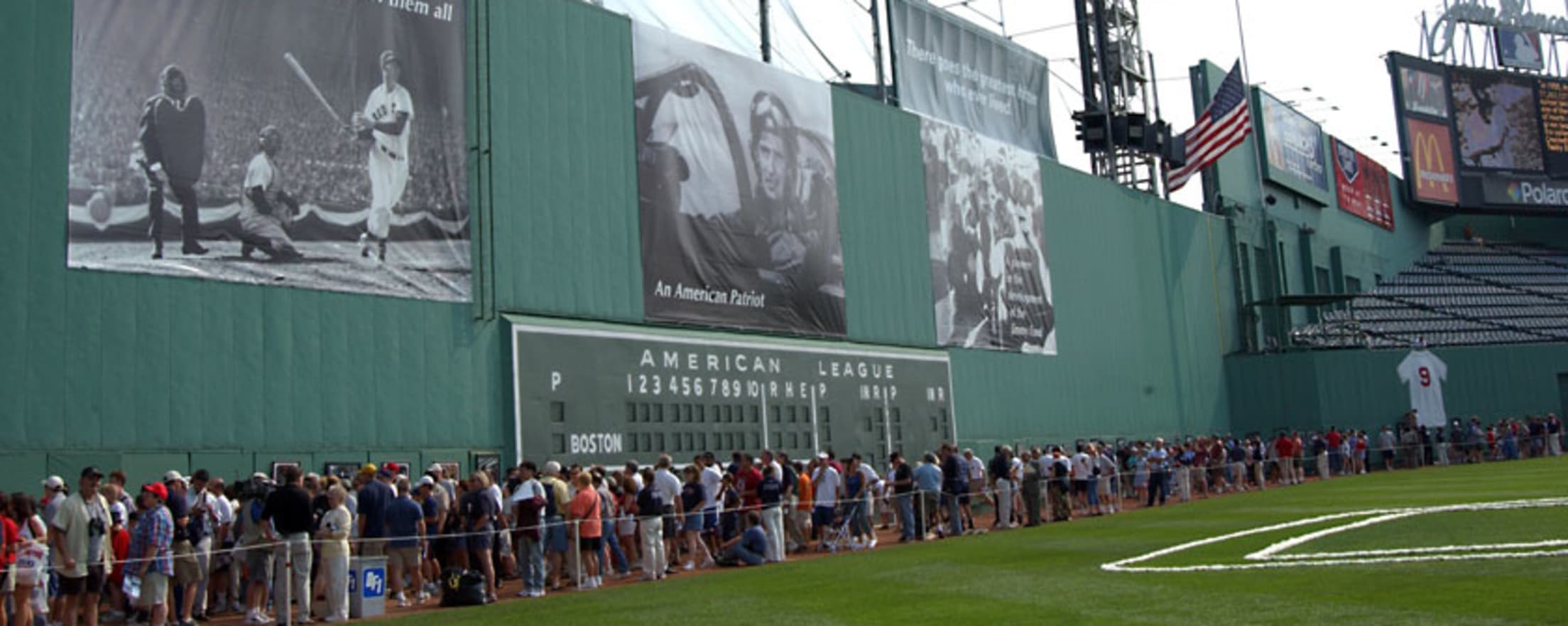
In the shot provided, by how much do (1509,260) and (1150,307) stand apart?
3190 cm

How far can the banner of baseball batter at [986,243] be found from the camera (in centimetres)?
3697

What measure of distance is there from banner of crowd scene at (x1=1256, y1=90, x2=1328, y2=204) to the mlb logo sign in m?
47.8

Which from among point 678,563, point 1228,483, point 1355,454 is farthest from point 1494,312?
point 678,563

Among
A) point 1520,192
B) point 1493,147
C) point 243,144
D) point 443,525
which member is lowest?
point 443,525

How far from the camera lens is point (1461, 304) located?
205ft

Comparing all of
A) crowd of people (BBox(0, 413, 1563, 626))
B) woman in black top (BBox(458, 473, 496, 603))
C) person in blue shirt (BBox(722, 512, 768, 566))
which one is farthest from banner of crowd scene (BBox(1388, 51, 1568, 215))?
woman in black top (BBox(458, 473, 496, 603))

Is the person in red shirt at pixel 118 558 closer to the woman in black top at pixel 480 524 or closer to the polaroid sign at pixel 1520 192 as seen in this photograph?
the woman in black top at pixel 480 524

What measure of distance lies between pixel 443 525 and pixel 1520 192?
60.9 metres

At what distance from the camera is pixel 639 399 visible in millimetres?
25953

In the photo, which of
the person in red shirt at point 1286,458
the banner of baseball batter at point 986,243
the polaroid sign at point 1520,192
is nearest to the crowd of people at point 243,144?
the banner of baseball batter at point 986,243

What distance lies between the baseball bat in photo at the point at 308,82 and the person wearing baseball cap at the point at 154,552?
8.23 meters

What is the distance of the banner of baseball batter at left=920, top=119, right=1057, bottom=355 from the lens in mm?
36969

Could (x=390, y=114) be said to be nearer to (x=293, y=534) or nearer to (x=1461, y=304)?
(x=293, y=534)

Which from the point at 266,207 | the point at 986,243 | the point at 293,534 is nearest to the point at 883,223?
the point at 986,243
